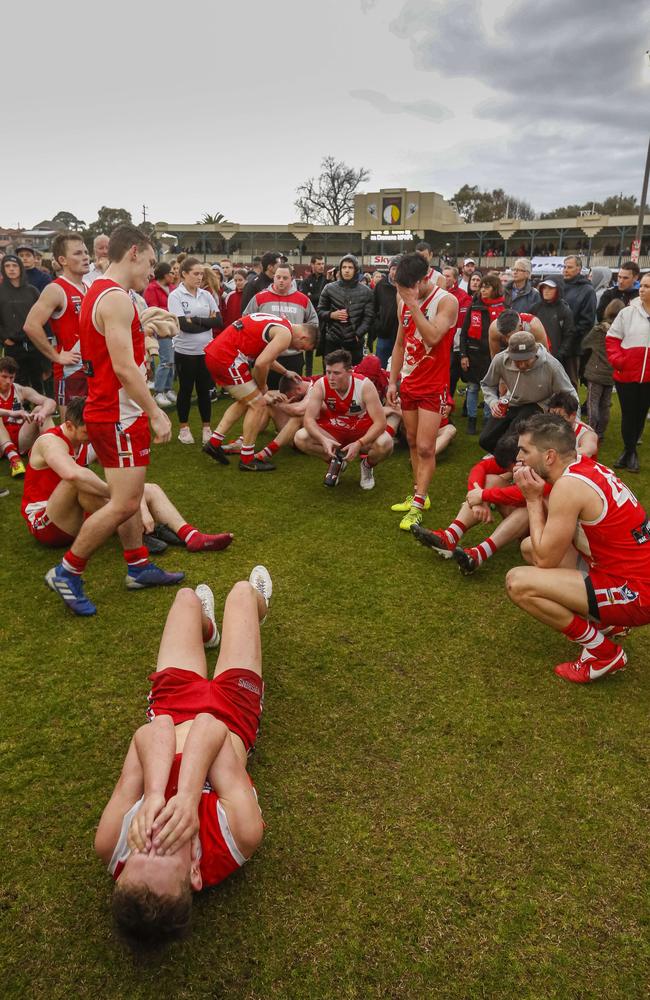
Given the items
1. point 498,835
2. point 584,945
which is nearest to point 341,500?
point 498,835

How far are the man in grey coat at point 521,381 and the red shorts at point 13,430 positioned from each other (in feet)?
14.7

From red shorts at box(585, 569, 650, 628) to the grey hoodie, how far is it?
6.30 ft

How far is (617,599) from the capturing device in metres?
2.99

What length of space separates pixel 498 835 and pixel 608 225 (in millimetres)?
49419

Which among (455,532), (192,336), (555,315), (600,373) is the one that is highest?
(555,315)

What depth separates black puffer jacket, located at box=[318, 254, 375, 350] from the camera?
24.9 ft

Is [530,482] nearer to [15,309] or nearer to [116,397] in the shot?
[116,397]

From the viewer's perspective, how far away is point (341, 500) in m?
5.46

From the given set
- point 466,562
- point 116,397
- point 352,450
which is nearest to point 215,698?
Answer: point 116,397

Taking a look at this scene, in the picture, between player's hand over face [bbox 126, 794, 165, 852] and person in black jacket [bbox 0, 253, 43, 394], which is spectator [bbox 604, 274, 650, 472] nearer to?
player's hand over face [bbox 126, 794, 165, 852]

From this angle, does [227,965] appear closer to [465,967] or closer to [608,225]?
[465,967]

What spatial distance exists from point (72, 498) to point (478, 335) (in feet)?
16.2

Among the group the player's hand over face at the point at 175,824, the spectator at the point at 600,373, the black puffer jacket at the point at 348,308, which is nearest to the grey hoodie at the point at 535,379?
the spectator at the point at 600,373

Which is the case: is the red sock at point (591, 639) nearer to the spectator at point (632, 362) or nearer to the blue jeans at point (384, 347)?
the spectator at point (632, 362)
